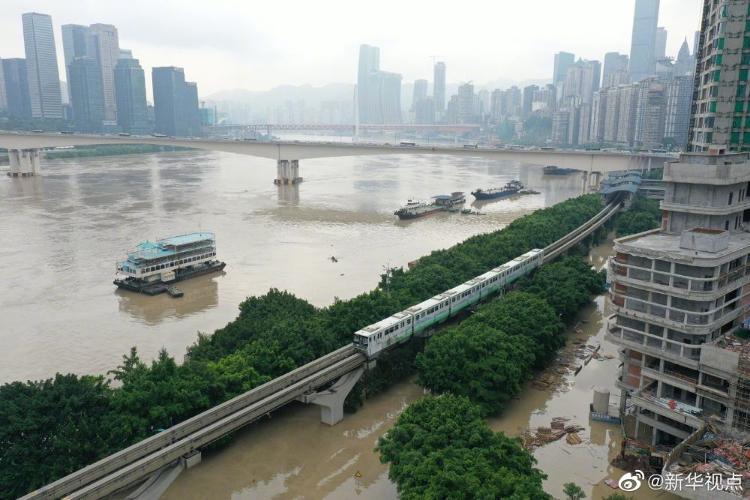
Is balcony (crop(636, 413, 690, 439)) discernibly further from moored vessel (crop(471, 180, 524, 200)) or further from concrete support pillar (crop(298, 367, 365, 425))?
moored vessel (crop(471, 180, 524, 200))

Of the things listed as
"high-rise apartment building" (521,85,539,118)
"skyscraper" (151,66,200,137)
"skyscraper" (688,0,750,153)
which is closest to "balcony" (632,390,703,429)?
"skyscraper" (688,0,750,153)

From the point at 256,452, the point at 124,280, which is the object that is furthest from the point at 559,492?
the point at 124,280

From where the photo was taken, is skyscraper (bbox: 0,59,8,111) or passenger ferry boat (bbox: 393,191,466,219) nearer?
passenger ferry boat (bbox: 393,191,466,219)

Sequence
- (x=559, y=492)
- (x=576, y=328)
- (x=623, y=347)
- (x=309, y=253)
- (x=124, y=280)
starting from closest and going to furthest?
1. (x=559, y=492)
2. (x=623, y=347)
3. (x=576, y=328)
4. (x=124, y=280)
5. (x=309, y=253)

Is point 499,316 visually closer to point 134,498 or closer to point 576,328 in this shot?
point 576,328

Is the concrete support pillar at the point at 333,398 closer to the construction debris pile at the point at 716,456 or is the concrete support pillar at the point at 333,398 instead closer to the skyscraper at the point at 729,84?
the construction debris pile at the point at 716,456

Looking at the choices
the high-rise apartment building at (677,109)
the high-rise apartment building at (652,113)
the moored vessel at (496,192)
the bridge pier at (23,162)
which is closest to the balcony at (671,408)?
the moored vessel at (496,192)
